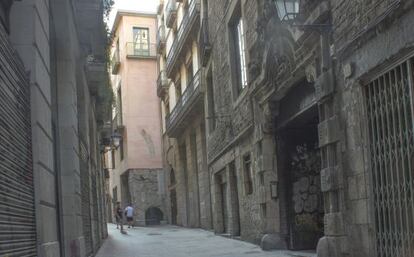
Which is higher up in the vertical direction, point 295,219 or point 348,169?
point 348,169

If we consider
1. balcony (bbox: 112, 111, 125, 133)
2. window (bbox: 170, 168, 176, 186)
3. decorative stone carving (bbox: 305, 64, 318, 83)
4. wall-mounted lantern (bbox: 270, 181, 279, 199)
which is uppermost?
balcony (bbox: 112, 111, 125, 133)

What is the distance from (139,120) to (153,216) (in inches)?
249

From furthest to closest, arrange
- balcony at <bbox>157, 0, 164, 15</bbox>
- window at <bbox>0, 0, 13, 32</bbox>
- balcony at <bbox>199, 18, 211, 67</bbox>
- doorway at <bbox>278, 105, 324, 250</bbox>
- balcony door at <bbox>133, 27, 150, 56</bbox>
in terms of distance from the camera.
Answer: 1. balcony door at <bbox>133, 27, 150, 56</bbox>
2. balcony at <bbox>157, 0, 164, 15</bbox>
3. balcony at <bbox>199, 18, 211, 67</bbox>
4. doorway at <bbox>278, 105, 324, 250</bbox>
5. window at <bbox>0, 0, 13, 32</bbox>

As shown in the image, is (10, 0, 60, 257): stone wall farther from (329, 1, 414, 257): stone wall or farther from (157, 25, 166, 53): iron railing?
(157, 25, 166, 53): iron railing

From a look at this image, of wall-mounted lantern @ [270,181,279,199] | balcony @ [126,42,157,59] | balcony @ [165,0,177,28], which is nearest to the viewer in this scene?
wall-mounted lantern @ [270,181,279,199]

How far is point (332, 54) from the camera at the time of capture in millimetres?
8922

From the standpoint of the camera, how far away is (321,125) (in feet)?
30.0

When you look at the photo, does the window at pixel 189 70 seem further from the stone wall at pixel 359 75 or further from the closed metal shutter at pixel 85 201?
the stone wall at pixel 359 75

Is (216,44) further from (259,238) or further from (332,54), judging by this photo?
(332,54)

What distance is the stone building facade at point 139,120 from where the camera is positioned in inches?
1474

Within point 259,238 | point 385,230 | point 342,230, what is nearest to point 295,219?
point 259,238

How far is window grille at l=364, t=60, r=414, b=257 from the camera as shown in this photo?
22.4 feet

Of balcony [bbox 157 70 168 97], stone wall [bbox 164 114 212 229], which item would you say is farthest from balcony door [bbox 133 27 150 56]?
stone wall [bbox 164 114 212 229]

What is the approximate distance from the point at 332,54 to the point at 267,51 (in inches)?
147
